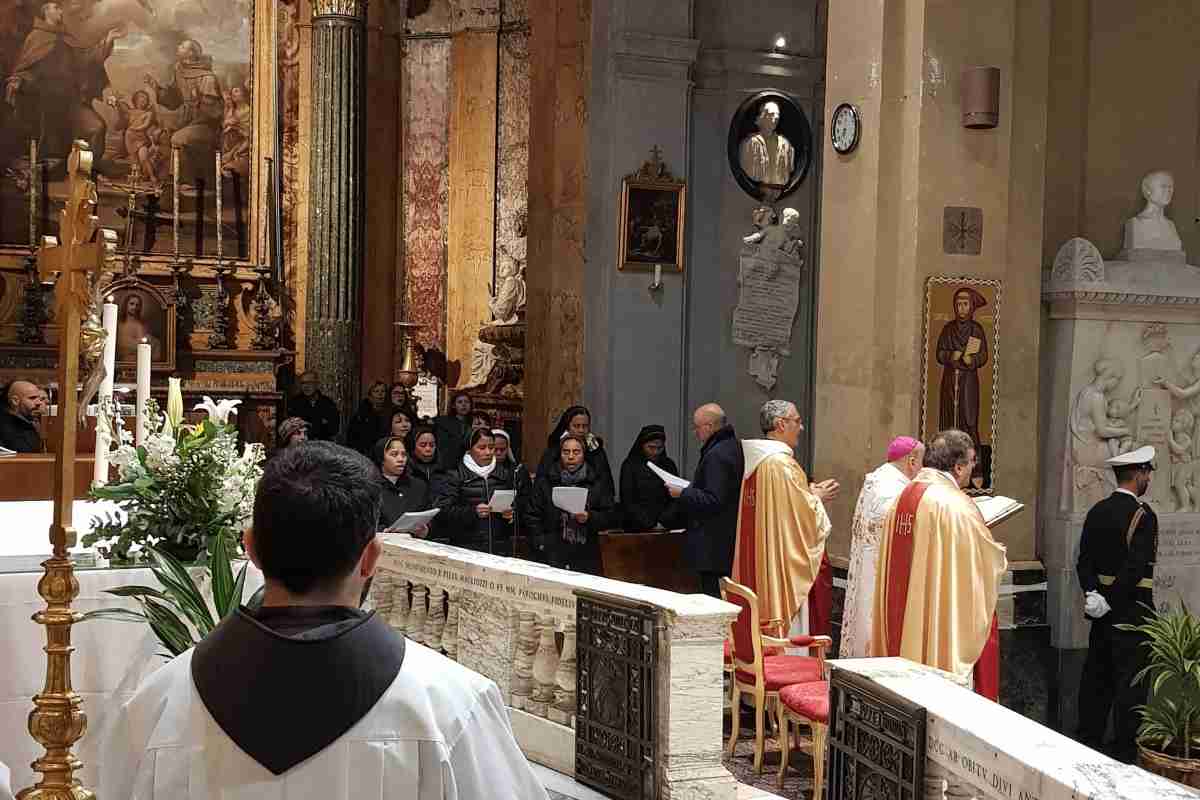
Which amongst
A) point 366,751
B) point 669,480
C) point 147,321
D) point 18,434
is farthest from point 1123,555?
point 147,321

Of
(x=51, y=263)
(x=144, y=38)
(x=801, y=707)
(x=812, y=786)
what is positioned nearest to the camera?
(x=51, y=263)

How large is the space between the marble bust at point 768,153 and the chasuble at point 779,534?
23.4 ft

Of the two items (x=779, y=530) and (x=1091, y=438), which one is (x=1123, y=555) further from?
(x=779, y=530)

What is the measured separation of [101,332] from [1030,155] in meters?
6.42

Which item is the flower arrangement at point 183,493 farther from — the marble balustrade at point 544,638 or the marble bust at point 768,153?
the marble bust at point 768,153

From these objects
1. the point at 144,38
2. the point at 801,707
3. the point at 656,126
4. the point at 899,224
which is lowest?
the point at 801,707

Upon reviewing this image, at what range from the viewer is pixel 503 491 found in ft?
30.0

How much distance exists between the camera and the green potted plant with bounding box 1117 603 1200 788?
267 inches

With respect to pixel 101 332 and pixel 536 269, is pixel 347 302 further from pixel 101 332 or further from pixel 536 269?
pixel 101 332

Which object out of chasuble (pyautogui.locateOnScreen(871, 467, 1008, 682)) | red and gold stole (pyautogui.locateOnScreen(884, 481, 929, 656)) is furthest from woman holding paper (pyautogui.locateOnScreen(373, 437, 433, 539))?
chasuble (pyautogui.locateOnScreen(871, 467, 1008, 682))

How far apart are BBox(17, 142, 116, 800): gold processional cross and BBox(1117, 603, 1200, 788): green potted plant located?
4.85 meters

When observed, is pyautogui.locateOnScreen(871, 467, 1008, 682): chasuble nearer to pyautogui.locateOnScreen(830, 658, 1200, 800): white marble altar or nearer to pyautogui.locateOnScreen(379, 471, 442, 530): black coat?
pyautogui.locateOnScreen(830, 658, 1200, 800): white marble altar

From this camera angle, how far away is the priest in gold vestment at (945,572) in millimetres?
6629

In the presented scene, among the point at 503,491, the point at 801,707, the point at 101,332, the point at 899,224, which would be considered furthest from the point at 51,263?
the point at 899,224
